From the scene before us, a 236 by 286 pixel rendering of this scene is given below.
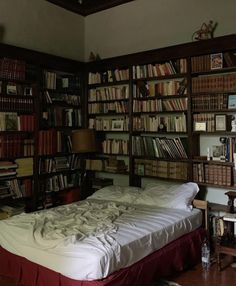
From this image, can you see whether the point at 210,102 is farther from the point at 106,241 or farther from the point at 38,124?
the point at 38,124

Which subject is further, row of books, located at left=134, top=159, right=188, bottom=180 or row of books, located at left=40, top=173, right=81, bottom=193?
row of books, located at left=40, top=173, right=81, bottom=193

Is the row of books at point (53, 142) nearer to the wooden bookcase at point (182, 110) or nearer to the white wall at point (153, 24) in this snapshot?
the wooden bookcase at point (182, 110)

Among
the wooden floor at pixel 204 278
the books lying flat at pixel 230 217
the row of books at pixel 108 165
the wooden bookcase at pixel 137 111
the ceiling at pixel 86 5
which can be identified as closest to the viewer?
the wooden floor at pixel 204 278

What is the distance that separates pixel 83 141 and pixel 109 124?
21.1 inches

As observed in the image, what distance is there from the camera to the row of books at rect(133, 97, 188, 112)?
3.88 meters

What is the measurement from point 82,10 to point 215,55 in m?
2.36

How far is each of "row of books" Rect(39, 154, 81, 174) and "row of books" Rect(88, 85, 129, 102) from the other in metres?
0.92

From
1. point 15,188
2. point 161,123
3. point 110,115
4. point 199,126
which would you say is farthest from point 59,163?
point 199,126

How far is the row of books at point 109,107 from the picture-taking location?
443 cm

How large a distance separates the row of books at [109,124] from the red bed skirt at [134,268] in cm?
179

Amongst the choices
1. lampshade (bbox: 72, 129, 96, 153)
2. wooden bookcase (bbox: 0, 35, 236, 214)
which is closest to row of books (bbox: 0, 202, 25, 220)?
wooden bookcase (bbox: 0, 35, 236, 214)

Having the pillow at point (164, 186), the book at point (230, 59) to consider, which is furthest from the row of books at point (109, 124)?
the book at point (230, 59)

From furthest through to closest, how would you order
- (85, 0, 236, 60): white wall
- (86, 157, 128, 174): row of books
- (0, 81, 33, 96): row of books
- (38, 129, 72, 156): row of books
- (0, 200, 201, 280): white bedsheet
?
(86, 157, 128, 174): row of books < (38, 129, 72, 156): row of books < (0, 81, 33, 96): row of books < (85, 0, 236, 60): white wall < (0, 200, 201, 280): white bedsheet

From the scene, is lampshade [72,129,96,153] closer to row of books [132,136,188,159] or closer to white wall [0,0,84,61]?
row of books [132,136,188,159]
